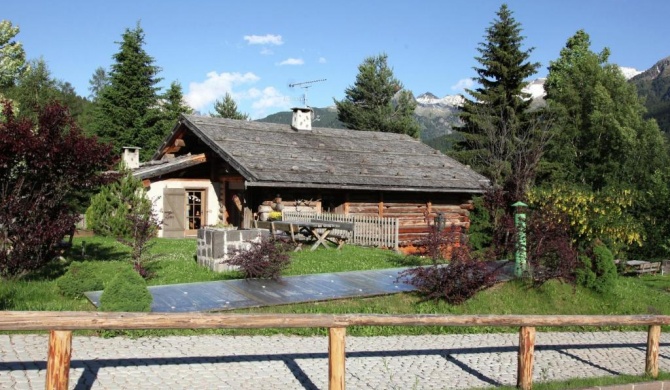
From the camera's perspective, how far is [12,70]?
130 feet

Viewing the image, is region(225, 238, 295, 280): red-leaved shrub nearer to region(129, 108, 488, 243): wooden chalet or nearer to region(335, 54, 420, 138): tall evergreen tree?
region(129, 108, 488, 243): wooden chalet

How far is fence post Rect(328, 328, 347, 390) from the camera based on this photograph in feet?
19.1

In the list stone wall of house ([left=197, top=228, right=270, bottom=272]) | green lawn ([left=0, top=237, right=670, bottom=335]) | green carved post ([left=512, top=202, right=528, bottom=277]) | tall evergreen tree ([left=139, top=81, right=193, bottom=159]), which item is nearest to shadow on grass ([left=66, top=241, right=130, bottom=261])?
green lawn ([left=0, top=237, right=670, bottom=335])

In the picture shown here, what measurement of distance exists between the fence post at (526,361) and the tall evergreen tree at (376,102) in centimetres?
4733

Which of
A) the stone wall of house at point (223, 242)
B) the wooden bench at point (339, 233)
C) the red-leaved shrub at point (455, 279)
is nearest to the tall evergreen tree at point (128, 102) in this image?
the wooden bench at point (339, 233)

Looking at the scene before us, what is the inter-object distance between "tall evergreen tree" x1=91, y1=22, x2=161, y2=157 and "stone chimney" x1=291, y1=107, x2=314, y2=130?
17317mm

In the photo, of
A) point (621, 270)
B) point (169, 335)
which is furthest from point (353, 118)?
point (169, 335)

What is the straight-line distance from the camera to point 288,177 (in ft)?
69.1

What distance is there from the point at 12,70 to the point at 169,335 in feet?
125

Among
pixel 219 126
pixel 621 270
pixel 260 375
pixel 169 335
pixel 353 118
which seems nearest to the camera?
pixel 260 375

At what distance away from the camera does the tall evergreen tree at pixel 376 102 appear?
54.2 meters

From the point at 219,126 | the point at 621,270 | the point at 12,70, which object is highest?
the point at 12,70

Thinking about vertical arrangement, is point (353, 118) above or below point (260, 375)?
above

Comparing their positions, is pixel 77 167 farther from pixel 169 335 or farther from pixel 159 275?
pixel 169 335
